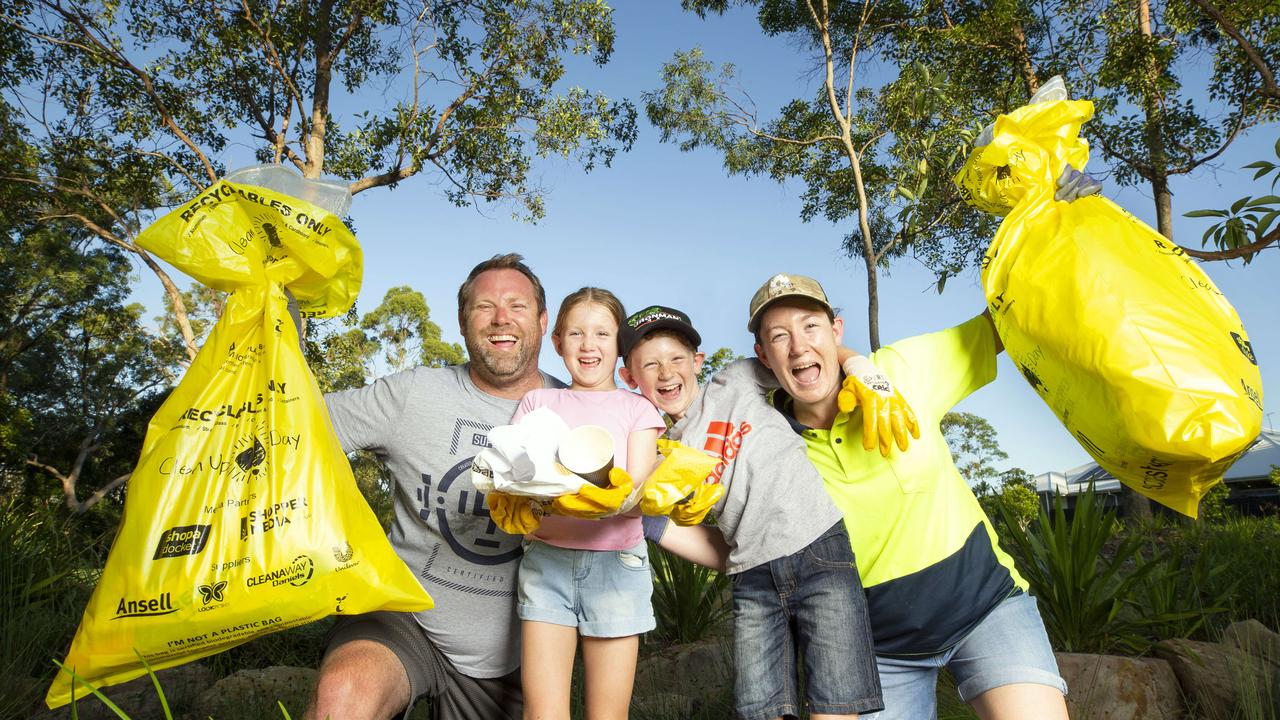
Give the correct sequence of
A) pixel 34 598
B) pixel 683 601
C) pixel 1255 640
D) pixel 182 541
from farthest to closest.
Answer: pixel 683 601 < pixel 34 598 < pixel 1255 640 < pixel 182 541

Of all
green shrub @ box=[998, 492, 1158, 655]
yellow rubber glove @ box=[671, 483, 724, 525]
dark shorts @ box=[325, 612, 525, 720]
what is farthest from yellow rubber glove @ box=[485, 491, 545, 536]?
green shrub @ box=[998, 492, 1158, 655]

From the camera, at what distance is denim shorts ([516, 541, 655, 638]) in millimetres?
2143

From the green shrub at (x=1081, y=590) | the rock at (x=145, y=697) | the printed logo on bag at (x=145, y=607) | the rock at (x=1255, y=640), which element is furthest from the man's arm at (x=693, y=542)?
the rock at (x=145, y=697)

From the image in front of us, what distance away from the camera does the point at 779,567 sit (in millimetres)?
2047

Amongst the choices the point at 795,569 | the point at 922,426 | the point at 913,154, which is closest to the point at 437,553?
the point at 795,569

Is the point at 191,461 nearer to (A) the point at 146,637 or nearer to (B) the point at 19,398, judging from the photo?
(A) the point at 146,637

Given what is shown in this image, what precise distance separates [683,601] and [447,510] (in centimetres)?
287

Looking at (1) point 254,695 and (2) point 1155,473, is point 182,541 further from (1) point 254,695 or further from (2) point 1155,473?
(1) point 254,695

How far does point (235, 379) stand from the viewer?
6.75 feet

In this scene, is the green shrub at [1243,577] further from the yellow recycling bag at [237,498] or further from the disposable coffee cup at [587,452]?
the yellow recycling bag at [237,498]

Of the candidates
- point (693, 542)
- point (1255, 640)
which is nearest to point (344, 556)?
point (693, 542)

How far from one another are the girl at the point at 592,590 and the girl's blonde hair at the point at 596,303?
0.28 m

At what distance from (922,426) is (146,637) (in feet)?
7.00

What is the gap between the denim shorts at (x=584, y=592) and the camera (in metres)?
2.14
